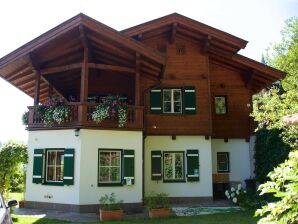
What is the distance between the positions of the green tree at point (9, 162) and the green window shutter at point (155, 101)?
587cm

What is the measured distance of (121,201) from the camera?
1308 centimetres

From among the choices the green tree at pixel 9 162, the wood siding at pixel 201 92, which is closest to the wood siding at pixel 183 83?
the wood siding at pixel 201 92

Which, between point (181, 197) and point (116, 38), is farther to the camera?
point (181, 197)

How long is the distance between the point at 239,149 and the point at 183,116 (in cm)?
369

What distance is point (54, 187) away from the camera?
13.5 m

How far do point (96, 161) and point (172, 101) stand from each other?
5149 mm

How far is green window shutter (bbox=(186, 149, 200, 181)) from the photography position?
16.1 m

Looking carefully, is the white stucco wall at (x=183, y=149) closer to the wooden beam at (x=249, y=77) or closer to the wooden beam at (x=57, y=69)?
the wooden beam at (x=249, y=77)

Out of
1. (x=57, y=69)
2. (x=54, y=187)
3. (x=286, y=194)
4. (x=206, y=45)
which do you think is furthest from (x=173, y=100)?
(x=286, y=194)

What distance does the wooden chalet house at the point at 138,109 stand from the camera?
44.1 ft

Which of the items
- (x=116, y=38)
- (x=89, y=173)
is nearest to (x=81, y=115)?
(x=89, y=173)

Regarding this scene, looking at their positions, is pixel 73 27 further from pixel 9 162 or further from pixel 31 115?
pixel 9 162

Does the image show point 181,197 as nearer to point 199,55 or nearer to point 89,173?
point 89,173

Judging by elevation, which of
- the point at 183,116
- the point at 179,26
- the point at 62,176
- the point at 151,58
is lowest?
the point at 62,176
